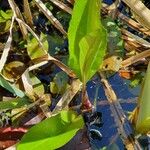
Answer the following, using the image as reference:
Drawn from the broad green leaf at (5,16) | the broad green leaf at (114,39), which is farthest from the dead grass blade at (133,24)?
the broad green leaf at (5,16)

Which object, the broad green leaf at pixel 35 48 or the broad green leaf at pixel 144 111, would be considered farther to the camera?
→ the broad green leaf at pixel 35 48

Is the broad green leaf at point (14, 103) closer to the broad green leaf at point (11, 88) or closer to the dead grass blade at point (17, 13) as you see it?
the broad green leaf at point (11, 88)

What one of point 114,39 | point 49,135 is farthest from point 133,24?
point 49,135

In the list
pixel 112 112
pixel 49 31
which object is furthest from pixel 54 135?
pixel 49 31

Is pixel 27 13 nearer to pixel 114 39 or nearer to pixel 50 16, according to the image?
pixel 50 16

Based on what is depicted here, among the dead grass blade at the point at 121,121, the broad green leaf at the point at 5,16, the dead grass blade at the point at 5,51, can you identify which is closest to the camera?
the dead grass blade at the point at 121,121

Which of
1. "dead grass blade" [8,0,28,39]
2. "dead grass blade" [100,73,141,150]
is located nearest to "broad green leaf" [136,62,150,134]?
"dead grass blade" [100,73,141,150]

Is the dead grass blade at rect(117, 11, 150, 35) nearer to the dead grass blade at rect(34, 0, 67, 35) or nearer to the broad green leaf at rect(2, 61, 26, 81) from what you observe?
the dead grass blade at rect(34, 0, 67, 35)
